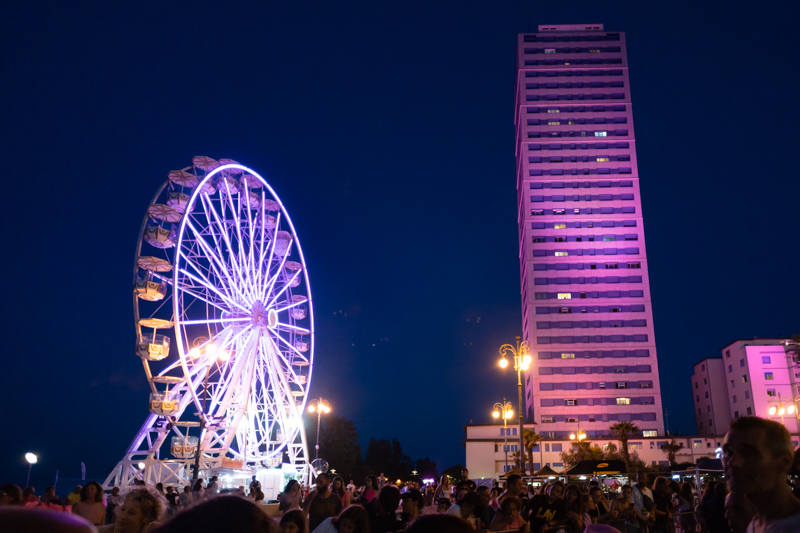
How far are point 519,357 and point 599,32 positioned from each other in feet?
379

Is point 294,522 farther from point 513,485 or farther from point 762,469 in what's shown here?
point 762,469

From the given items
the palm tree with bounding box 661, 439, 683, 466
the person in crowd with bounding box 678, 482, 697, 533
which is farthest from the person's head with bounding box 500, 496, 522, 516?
the palm tree with bounding box 661, 439, 683, 466

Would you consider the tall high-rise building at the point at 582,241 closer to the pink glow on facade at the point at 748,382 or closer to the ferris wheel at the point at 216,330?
the pink glow on facade at the point at 748,382

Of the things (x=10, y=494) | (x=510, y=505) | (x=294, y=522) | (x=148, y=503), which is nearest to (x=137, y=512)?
(x=148, y=503)

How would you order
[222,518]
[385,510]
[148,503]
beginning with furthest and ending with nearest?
1. [385,510]
2. [148,503]
3. [222,518]

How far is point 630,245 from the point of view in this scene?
109188 mm

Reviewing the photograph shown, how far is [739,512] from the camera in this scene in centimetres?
318

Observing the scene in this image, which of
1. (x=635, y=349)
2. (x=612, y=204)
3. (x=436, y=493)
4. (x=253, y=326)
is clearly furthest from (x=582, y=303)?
(x=436, y=493)

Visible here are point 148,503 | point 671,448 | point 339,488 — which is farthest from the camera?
point 671,448

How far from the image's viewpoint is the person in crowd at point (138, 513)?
5395mm

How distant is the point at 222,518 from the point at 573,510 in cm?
835

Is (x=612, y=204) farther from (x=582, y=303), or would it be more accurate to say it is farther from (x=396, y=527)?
(x=396, y=527)


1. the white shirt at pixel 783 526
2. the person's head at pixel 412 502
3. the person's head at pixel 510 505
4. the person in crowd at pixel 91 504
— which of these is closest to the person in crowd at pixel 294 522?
the person's head at pixel 412 502

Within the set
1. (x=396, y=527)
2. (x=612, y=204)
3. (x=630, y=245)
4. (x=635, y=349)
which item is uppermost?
(x=612, y=204)
